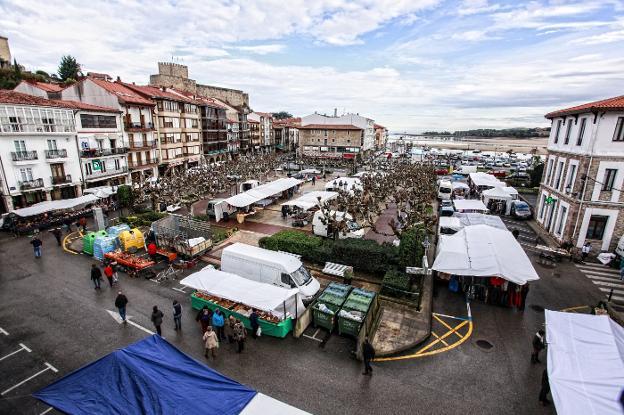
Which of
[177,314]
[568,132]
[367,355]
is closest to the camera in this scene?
[367,355]

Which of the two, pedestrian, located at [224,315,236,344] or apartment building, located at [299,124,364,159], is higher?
apartment building, located at [299,124,364,159]

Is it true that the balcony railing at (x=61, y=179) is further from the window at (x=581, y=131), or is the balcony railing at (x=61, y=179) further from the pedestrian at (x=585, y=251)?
the window at (x=581, y=131)

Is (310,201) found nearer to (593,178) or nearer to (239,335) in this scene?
(239,335)

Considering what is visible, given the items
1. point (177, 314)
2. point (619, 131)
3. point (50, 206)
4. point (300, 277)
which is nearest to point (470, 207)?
point (619, 131)

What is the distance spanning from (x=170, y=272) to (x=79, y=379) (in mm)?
11701

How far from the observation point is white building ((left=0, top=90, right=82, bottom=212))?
28.9 metres

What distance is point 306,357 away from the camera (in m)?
12.5

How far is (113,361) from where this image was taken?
8.08 m

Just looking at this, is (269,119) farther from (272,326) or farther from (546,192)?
(272,326)

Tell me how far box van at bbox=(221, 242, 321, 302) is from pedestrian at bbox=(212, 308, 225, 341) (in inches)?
120

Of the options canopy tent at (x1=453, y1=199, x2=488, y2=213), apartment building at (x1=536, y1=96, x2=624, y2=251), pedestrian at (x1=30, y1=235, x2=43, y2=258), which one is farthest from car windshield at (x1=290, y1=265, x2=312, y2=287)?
apartment building at (x1=536, y1=96, x2=624, y2=251)

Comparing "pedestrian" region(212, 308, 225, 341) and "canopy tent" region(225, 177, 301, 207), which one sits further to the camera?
"canopy tent" region(225, 177, 301, 207)

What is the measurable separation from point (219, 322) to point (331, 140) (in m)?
73.8

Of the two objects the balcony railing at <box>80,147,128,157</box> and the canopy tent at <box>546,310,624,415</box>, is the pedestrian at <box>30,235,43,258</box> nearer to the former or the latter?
the balcony railing at <box>80,147,128,157</box>
